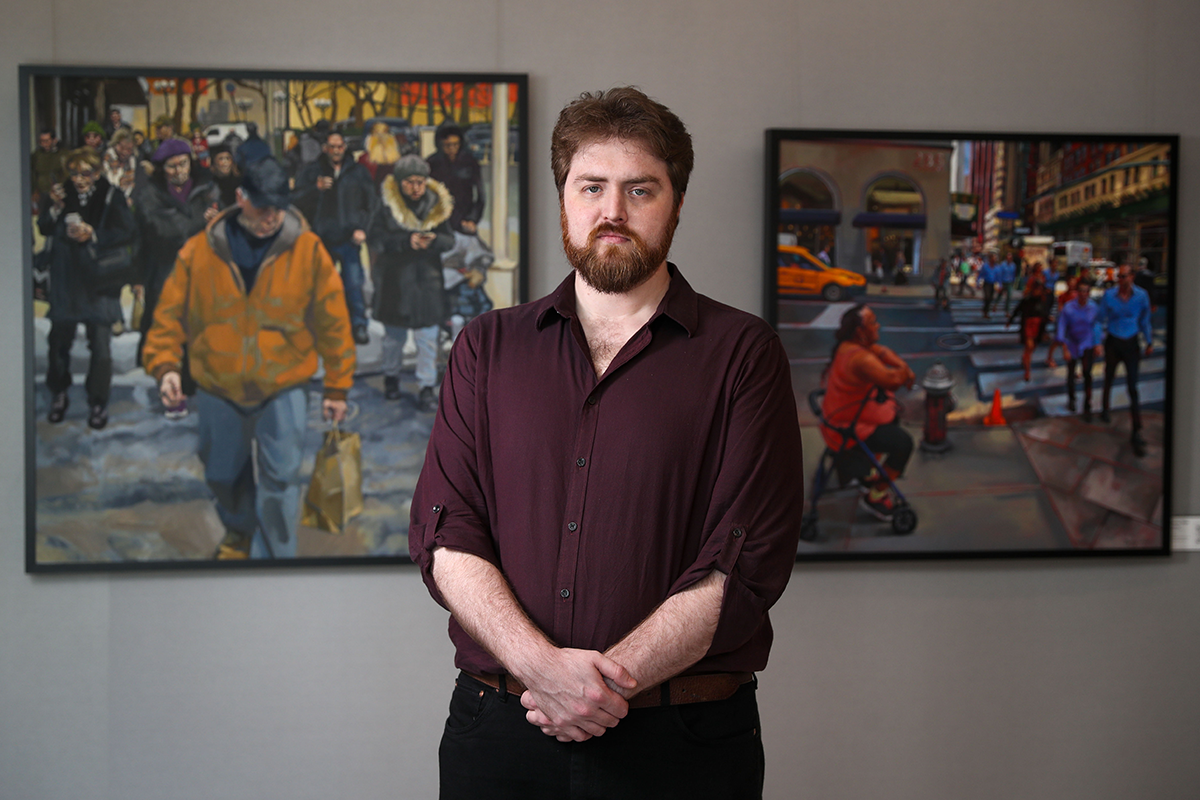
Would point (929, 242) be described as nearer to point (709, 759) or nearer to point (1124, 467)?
point (1124, 467)

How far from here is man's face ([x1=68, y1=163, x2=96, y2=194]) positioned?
8.04 ft

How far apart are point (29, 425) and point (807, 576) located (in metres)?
2.20

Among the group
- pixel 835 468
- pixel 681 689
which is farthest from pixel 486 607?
pixel 835 468

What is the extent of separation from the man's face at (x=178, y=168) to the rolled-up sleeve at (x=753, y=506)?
5.68ft

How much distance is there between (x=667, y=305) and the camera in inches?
62.7

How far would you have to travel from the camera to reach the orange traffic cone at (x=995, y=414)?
2.68m

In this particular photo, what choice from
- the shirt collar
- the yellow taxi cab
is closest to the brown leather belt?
the shirt collar

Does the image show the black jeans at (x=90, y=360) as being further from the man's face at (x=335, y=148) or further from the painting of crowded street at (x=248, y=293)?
the man's face at (x=335, y=148)

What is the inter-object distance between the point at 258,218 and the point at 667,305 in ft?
4.63

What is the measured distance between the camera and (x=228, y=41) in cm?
252

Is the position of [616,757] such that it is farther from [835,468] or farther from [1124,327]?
[1124,327]

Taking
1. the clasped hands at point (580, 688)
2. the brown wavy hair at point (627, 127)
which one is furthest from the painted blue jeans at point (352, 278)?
the clasped hands at point (580, 688)

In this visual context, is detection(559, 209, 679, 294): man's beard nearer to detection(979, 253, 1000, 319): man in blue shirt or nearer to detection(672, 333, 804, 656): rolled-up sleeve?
detection(672, 333, 804, 656): rolled-up sleeve

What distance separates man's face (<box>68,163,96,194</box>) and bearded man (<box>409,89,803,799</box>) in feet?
4.96
